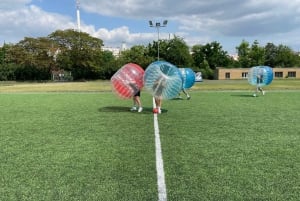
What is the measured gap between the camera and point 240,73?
8500 cm

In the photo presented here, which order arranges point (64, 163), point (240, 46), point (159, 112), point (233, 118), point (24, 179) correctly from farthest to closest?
point (240, 46) → point (159, 112) → point (233, 118) → point (64, 163) → point (24, 179)

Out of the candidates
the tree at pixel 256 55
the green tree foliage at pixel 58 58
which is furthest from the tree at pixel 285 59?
the green tree foliage at pixel 58 58

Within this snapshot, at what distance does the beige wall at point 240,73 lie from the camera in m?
83.9

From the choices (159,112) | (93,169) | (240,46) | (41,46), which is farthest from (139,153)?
(240,46)

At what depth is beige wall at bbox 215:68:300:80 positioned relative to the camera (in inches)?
3302

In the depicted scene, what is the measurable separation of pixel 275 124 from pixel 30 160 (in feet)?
22.6

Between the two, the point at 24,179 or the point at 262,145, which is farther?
the point at 262,145

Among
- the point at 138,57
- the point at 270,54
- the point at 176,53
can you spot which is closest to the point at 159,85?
the point at 138,57

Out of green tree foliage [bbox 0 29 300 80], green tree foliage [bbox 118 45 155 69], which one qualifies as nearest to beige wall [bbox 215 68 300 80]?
green tree foliage [bbox 118 45 155 69]

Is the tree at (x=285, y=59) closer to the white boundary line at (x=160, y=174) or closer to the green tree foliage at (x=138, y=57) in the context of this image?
the green tree foliage at (x=138, y=57)

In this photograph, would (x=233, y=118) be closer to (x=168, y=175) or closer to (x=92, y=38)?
(x=168, y=175)

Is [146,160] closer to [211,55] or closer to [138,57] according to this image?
[138,57]

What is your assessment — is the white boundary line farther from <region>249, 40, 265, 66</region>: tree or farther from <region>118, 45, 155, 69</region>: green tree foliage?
<region>249, 40, 265, 66</region>: tree

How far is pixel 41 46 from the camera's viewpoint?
66.8m
